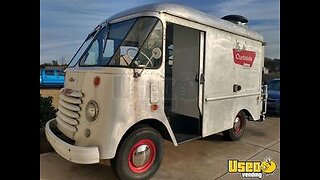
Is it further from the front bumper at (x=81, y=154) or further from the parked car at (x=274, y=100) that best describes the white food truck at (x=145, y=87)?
the parked car at (x=274, y=100)

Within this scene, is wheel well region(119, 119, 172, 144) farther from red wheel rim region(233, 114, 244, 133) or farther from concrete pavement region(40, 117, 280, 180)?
red wheel rim region(233, 114, 244, 133)

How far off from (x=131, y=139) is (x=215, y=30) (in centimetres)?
230

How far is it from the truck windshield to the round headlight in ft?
1.83

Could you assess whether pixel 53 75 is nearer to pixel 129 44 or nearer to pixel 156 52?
pixel 129 44

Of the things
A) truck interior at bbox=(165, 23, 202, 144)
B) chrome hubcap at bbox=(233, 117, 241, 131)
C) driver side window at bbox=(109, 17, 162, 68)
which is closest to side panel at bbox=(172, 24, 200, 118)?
truck interior at bbox=(165, 23, 202, 144)

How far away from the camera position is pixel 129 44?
10.6 feet

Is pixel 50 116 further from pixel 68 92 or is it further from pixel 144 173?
pixel 144 173

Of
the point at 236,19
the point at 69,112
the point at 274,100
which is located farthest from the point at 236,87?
the point at 274,100

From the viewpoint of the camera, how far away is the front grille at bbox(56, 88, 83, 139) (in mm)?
3020

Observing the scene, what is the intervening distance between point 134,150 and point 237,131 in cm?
282

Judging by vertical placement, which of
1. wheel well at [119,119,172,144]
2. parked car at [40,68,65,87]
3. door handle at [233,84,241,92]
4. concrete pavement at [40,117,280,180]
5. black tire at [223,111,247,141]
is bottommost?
concrete pavement at [40,117,280,180]

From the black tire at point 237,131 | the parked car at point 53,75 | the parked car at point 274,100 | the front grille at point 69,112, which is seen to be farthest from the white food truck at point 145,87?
the parked car at point 274,100

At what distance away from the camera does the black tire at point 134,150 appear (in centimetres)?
291
